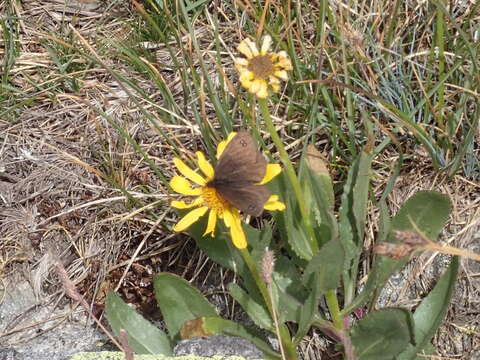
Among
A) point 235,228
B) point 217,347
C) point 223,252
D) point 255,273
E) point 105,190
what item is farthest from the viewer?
point 105,190

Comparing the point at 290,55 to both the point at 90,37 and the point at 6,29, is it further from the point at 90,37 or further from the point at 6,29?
the point at 6,29

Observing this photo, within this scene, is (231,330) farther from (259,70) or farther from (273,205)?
(259,70)

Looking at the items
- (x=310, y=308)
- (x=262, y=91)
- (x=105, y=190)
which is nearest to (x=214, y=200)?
(x=262, y=91)

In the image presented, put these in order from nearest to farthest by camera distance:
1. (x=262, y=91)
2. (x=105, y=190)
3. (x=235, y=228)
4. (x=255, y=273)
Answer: (x=262, y=91)
(x=235, y=228)
(x=255, y=273)
(x=105, y=190)

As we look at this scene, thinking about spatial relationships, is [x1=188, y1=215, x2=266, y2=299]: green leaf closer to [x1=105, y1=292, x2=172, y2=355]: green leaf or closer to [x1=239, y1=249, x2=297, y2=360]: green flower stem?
[x1=239, y1=249, x2=297, y2=360]: green flower stem

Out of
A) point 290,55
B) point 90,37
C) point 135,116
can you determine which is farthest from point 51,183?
point 290,55

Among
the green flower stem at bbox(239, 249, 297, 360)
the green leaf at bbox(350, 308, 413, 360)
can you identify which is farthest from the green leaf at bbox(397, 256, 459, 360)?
the green flower stem at bbox(239, 249, 297, 360)
